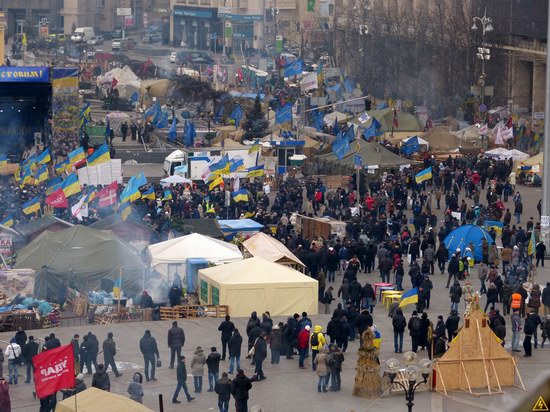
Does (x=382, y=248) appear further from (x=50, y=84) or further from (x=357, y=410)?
(x=50, y=84)

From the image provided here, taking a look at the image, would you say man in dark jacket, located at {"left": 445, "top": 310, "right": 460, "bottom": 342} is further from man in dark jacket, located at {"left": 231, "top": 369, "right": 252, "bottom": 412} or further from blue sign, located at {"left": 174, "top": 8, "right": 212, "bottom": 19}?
blue sign, located at {"left": 174, "top": 8, "right": 212, "bottom": 19}

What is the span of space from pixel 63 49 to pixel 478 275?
78.7 metres

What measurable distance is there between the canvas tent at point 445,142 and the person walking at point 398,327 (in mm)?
26957

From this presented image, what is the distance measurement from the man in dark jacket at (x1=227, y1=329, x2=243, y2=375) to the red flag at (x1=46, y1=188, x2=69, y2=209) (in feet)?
42.7

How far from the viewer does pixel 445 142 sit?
54.7 meters

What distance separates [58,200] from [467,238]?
30.3 feet

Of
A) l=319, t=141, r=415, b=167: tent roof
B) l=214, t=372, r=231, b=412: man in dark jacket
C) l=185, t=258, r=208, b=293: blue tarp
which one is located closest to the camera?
l=214, t=372, r=231, b=412: man in dark jacket

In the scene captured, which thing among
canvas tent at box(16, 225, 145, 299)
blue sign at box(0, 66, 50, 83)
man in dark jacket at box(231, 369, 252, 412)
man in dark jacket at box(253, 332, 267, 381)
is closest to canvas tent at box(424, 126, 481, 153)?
blue sign at box(0, 66, 50, 83)

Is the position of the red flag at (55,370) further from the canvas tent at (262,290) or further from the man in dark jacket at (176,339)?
the canvas tent at (262,290)

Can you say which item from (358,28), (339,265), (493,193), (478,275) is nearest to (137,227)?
(339,265)

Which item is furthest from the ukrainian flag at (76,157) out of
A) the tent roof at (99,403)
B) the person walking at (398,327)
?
the tent roof at (99,403)

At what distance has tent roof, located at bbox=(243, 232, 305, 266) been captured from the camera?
33.2 m

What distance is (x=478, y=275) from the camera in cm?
3444

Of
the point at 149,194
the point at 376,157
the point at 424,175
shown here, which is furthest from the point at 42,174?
the point at 376,157
